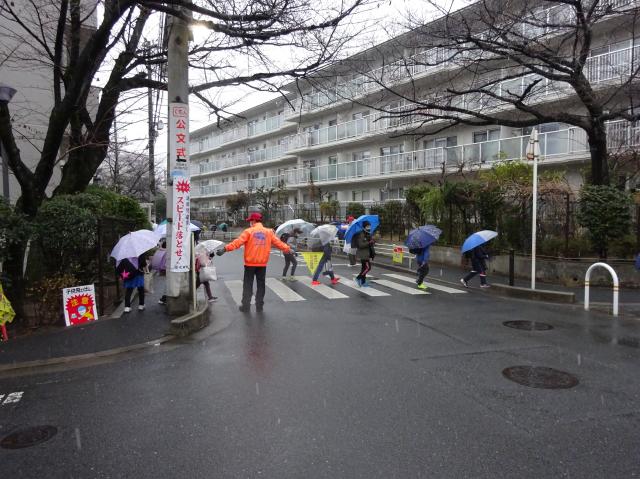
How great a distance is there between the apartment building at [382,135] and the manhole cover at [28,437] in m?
8.06

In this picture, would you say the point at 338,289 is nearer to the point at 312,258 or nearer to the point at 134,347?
the point at 312,258

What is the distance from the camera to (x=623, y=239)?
11.2 m

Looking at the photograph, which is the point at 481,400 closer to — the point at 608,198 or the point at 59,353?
the point at 59,353

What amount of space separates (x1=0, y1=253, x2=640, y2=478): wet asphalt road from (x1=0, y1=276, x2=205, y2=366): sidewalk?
0.55m

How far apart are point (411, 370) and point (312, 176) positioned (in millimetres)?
27139

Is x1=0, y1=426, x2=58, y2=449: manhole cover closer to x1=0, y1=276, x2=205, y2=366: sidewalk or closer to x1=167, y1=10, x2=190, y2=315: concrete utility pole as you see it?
x1=0, y1=276, x2=205, y2=366: sidewalk

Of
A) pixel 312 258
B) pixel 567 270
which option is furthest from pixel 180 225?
pixel 567 270

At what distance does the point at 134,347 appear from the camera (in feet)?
20.1

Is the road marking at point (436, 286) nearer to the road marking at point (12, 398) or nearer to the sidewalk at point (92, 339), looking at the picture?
the sidewalk at point (92, 339)

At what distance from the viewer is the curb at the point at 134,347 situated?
5496mm

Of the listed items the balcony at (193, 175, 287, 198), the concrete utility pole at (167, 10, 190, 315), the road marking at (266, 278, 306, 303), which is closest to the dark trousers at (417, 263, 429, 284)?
the road marking at (266, 278, 306, 303)

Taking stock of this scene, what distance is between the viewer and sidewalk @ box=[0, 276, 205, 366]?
19.3 ft

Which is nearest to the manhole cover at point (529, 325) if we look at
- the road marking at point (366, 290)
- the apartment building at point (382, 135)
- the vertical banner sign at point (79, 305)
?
the road marking at point (366, 290)

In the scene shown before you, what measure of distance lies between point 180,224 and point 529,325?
6128 millimetres
